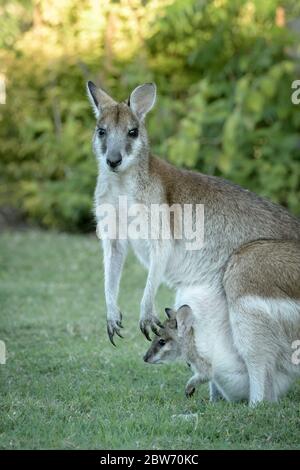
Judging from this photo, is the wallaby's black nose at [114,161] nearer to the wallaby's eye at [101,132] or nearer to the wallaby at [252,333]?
the wallaby's eye at [101,132]

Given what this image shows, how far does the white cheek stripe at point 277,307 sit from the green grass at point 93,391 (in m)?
0.53

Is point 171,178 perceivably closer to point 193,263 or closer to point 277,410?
point 193,263

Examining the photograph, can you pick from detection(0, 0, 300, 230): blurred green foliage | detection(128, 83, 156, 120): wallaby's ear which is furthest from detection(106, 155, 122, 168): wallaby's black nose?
detection(0, 0, 300, 230): blurred green foliage

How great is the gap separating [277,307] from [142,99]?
1877 millimetres

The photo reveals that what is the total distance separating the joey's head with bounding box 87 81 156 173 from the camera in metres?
6.02

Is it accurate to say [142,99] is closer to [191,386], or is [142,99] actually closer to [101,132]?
[101,132]

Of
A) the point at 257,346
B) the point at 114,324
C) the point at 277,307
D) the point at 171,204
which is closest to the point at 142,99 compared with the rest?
the point at 171,204

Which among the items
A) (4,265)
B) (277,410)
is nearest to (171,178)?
(277,410)

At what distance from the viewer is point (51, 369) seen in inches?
257

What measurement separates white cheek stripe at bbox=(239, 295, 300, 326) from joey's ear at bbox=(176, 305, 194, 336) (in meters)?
0.51

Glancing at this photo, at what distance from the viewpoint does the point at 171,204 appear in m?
6.02

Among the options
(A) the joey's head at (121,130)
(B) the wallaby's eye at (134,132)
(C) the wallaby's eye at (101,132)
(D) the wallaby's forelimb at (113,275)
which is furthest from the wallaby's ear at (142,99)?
(D) the wallaby's forelimb at (113,275)

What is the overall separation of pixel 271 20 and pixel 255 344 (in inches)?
315

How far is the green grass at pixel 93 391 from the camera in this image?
187 inches
